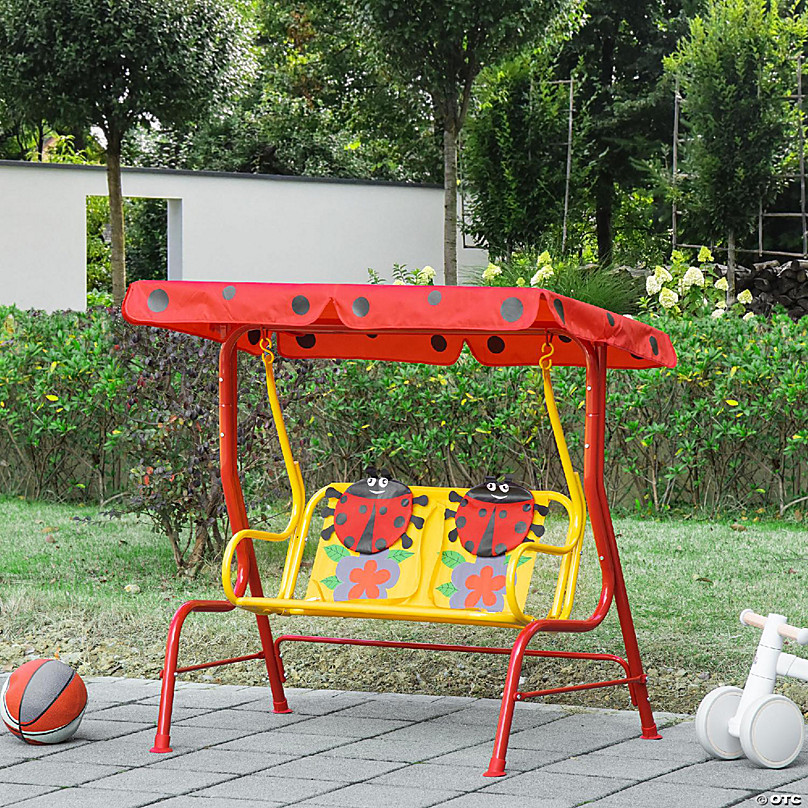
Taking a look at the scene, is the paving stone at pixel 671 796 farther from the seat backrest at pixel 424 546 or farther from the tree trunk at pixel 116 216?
the tree trunk at pixel 116 216

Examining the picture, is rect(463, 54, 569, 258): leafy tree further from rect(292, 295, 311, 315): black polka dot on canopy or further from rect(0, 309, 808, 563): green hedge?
rect(292, 295, 311, 315): black polka dot on canopy

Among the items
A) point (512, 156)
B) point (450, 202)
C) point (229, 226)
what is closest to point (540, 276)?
point (450, 202)

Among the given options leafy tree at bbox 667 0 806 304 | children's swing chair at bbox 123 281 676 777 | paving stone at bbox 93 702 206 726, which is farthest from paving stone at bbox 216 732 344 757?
leafy tree at bbox 667 0 806 304

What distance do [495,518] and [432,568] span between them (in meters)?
0.29

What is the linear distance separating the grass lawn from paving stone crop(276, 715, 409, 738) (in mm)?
524

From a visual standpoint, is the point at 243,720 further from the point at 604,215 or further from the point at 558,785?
the point at 604,215

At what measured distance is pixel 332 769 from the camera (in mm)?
3613

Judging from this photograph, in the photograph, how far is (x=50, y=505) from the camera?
9438 mm

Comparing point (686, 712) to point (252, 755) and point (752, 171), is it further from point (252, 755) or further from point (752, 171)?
point (752, 171)

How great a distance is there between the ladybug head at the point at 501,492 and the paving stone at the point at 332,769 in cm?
104

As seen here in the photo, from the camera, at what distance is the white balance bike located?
3533 mm

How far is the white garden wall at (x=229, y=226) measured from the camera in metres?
18.9

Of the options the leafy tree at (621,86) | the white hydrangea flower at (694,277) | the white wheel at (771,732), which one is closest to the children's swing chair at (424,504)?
the white wheel at (771,732)

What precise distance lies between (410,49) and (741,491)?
29.1 feet
